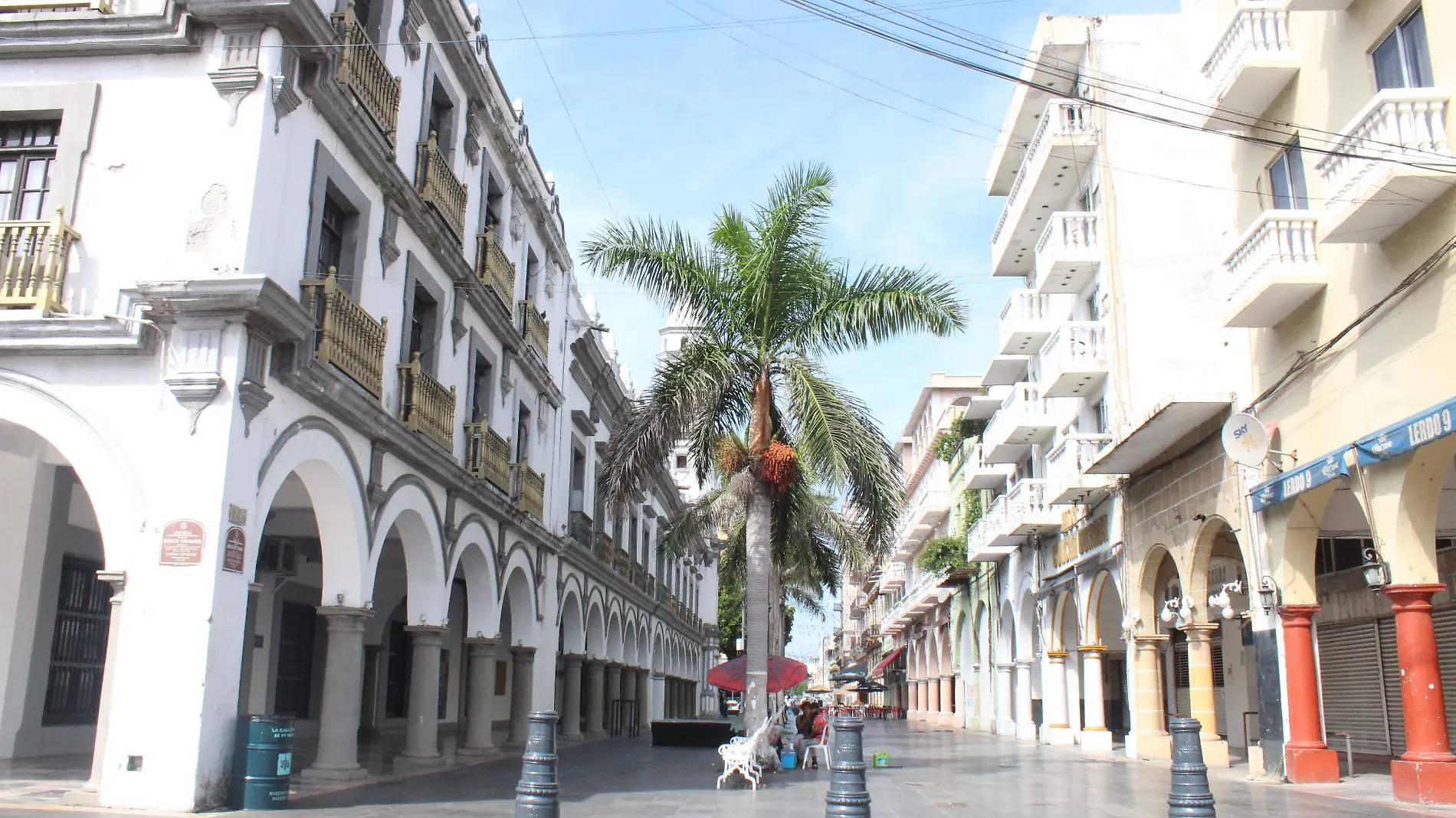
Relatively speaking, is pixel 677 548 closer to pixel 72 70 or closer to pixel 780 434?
pixel 780 434

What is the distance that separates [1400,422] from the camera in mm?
11961

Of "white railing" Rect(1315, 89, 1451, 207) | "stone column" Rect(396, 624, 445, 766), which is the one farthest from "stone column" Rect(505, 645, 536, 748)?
"white railing" Rect(1315, 89, 1451, 207)

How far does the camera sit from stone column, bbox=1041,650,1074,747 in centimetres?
2664

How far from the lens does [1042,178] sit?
81.0ft

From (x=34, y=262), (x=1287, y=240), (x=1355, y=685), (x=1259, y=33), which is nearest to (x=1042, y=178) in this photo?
(x=1259, y=33)

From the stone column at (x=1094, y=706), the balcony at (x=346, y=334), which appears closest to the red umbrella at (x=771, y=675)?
the stone column at (x=1094, y=706)

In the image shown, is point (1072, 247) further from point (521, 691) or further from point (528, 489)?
point (521, 691)

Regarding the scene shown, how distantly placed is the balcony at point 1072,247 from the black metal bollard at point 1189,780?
16.0m

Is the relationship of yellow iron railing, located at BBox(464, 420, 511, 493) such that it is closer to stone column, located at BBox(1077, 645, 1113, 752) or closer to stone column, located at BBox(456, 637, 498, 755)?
stone column, located at BBox(456, 637, 498, 755)

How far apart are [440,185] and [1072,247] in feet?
42.6

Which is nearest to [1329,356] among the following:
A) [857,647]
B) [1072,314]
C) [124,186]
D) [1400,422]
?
[1400,422]

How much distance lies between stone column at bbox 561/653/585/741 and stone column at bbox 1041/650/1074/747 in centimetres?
1119

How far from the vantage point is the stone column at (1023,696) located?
30.0 meters

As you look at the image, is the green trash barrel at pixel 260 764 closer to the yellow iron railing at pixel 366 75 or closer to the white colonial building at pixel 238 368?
the white colonial building at pixel 238 368
